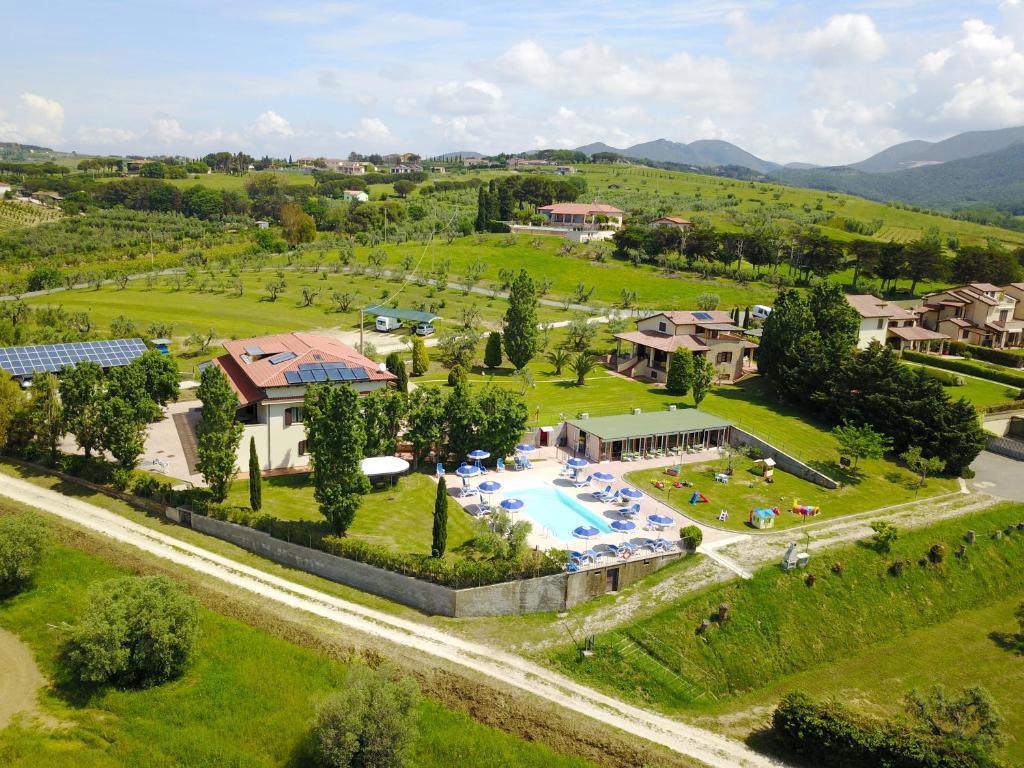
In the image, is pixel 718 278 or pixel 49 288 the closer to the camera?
pixel 49 288

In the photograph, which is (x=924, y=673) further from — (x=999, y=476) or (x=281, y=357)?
(x=281, y=357)

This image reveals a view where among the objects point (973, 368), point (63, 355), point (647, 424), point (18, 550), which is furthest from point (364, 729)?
point (973, 368)

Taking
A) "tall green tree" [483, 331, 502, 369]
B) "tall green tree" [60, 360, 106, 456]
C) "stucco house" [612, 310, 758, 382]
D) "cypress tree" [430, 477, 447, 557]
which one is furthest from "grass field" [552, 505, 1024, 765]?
"tall green tree" [483, 331, 502, 369]

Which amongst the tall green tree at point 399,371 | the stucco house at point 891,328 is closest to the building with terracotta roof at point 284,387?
the tall green tree at point 399,371

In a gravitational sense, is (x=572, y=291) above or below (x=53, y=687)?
above

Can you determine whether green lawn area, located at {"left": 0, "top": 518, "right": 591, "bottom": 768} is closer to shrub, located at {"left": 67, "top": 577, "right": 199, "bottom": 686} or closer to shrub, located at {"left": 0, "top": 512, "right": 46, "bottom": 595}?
shrub, located at {"left": 67, "top": 577, "right": 199, "bottom": 686}

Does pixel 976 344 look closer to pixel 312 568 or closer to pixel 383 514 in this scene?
pixel 383 514

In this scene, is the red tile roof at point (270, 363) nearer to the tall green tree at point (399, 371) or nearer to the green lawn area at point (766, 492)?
the tall green tree at point (399, 371)

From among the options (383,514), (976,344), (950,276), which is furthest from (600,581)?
(950,276)
